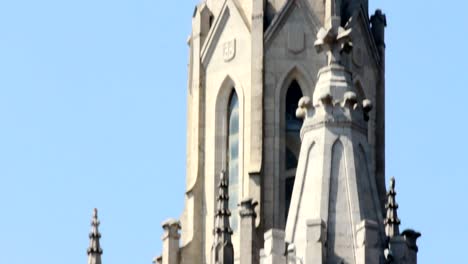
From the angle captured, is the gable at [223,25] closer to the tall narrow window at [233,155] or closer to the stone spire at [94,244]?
the tall narrow window at [233,155]

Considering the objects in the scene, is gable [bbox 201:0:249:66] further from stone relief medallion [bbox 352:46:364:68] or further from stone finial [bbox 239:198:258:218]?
stone finial [bbox 239:198:258:218]

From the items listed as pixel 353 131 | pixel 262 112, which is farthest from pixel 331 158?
pixel 262 112

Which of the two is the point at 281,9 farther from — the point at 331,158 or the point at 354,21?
the point at 331,158

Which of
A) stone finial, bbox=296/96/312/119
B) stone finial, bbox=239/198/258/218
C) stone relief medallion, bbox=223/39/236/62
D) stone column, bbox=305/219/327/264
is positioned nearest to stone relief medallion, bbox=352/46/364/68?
stone relief medallion, bbox=223/39/236/62

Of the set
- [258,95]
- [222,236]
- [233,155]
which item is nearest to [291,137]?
[258,95]

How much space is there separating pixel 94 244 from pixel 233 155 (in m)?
4.88

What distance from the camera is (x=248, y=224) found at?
77.2 meters

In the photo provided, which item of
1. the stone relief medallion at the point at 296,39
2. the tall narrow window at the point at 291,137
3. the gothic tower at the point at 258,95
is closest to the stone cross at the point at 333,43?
the gothic tower at the point at 258,95

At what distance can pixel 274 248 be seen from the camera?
7125cm

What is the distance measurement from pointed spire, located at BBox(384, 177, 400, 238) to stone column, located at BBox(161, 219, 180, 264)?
22.6 feet

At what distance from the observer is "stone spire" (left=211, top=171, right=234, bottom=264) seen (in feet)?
250

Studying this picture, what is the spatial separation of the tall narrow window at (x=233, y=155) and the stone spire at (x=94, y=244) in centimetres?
351

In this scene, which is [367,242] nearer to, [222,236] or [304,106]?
[304,106]

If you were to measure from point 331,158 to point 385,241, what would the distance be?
2.31 m
